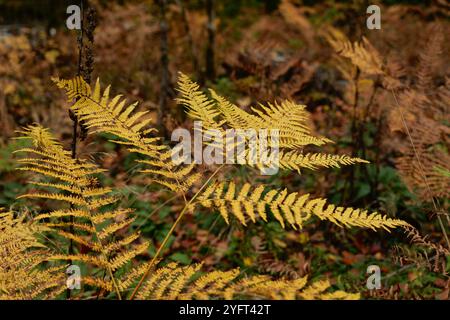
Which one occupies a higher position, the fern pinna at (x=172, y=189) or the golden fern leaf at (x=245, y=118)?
the golden fern leaf at (x=245, y=118)

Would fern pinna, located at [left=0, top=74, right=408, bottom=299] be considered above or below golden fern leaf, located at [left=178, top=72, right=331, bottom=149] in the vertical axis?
below

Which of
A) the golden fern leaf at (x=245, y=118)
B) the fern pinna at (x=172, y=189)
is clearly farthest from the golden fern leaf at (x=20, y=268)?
the golden fern leaf at (x=245, y=118)

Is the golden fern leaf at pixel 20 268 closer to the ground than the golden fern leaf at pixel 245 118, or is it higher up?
closer to the ground

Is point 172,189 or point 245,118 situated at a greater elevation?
point 245,118

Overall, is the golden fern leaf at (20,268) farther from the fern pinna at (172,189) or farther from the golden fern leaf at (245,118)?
the golden fern leaf at (245,118)

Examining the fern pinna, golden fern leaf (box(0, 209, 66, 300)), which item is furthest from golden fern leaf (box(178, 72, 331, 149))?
golden fern leaf (box(0, 209, 66, 300))

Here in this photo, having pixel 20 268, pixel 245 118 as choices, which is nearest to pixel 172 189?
pixel 245 118

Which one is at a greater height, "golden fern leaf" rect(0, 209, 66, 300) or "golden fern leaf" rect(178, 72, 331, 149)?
"golden fern leaf" rect(178, 72, 331, 149)

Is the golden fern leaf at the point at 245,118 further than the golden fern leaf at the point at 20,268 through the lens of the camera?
Yes

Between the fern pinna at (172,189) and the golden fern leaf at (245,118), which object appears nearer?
the fern pinna at (172,189)

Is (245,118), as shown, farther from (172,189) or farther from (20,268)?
(20,268)

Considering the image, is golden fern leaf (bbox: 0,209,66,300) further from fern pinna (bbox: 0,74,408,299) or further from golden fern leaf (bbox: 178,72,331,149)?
golden fern leaf (bbox: 178,72,331,149)

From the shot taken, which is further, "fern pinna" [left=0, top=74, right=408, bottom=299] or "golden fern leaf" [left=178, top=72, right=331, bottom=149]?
"golden fern leaf" [left=178, top=72, right=331, bottom=149]
